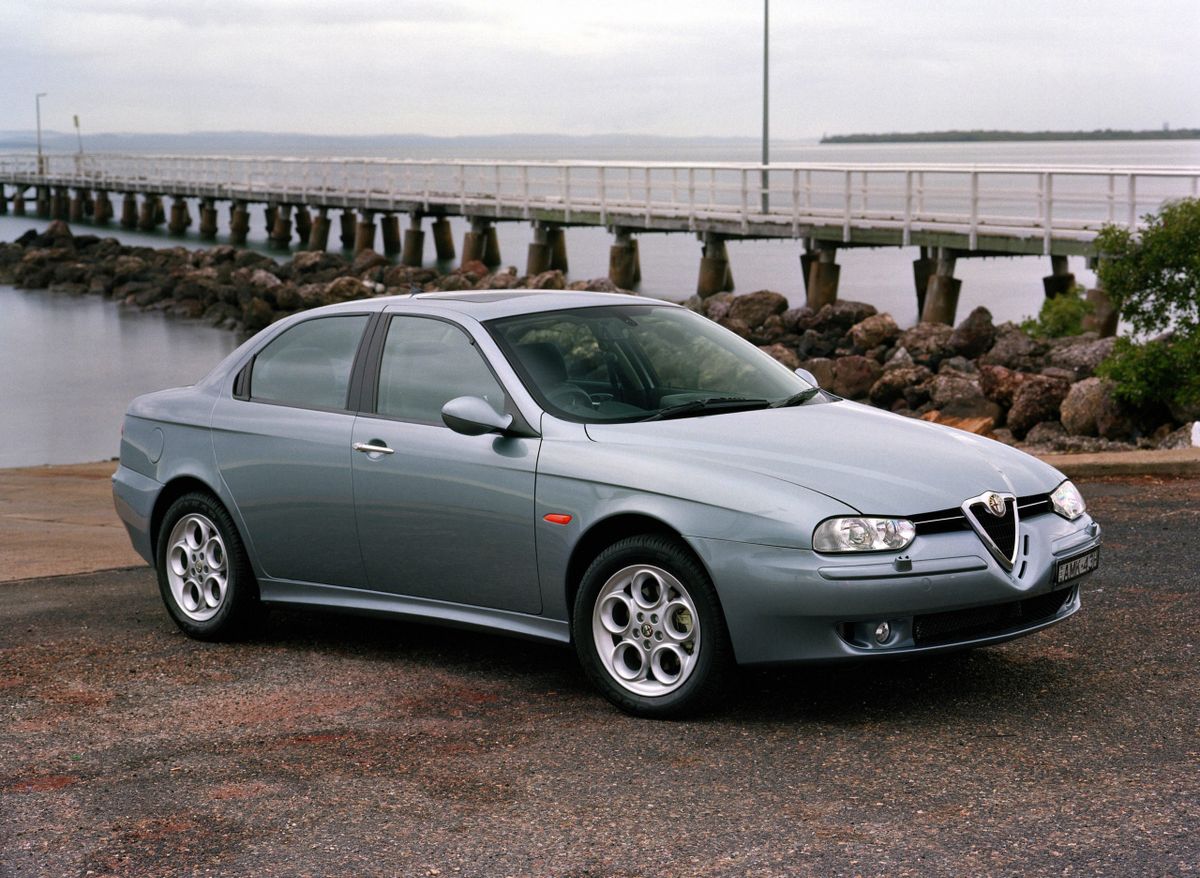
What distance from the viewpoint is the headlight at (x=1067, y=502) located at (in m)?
5.84

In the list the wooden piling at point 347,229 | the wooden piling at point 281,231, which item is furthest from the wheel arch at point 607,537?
the wooden piling at point 281,231

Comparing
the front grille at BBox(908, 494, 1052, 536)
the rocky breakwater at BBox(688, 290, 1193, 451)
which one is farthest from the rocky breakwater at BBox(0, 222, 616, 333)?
the front grille at BBox(908, 494, 1052, 536)

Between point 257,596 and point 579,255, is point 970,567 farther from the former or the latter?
point 579,255

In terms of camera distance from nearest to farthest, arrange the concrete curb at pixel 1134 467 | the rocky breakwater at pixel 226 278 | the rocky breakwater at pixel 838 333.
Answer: the concrete curb at pixel 1134 467 → the rocky breakwater at pixel 838 333 → the rocky breakwater at pixel 226 278

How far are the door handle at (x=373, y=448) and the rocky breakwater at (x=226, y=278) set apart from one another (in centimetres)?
2798

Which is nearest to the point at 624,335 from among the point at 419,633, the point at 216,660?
the point at 419,633

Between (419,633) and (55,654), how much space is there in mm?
1545

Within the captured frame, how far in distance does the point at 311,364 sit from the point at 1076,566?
10.6 feet

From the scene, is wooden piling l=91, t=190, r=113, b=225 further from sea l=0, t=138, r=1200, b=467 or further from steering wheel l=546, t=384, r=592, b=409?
steering wheel l=546, t=384, r=592, b=409

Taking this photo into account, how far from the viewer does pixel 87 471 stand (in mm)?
16172

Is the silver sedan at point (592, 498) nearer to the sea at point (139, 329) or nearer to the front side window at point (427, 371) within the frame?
the front side window at point (427, 371)

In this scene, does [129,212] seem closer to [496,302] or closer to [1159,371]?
[1159,371]

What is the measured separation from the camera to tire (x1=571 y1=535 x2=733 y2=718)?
5430 mm

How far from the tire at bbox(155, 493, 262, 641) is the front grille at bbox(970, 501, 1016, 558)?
3.20m
